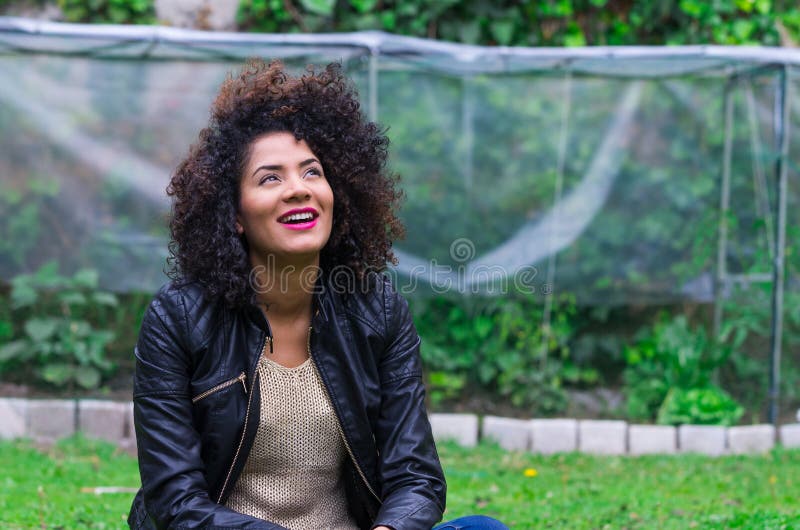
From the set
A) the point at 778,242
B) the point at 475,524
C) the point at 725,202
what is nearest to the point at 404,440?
the point at 475,524

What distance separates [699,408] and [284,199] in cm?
399

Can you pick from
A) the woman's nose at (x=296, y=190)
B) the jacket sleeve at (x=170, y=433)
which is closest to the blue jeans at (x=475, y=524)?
the jacket sleeve at (x=170, y=433)

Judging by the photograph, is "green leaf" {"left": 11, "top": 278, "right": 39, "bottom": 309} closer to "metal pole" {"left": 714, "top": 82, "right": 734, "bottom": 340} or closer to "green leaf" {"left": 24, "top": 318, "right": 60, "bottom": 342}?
"green leaf" {"left": 24, "top": 318, "right": 60, "bottom": 342}

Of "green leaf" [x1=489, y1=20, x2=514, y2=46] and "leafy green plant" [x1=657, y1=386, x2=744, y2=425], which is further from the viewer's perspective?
"green leaf" [x1=489, y1=20, x2=514, y2=46]

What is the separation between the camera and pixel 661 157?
6.26 meters

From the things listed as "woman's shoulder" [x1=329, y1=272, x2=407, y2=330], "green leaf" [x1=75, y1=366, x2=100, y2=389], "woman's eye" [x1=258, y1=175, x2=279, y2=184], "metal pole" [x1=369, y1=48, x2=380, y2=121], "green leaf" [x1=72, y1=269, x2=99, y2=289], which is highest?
"metal pole" [x1=369, y1=48, x2=380, y2=121]

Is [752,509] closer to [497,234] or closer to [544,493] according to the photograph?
[544,493]

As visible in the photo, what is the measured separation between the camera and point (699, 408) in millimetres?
5949

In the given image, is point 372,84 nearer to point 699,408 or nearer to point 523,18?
point 523,18

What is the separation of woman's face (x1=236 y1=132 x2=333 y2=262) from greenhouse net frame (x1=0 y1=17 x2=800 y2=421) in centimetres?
293

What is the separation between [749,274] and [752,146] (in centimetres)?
81

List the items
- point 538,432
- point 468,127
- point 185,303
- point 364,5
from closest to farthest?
point 185,303, point 538,432, point 468,127, point 364,5

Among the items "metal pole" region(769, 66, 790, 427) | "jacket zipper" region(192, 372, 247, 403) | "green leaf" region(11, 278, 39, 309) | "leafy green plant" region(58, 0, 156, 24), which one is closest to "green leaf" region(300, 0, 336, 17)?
"leafy green plant" region(58, 0, 156, 24)

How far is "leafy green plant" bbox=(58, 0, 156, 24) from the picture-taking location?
7047 mm
